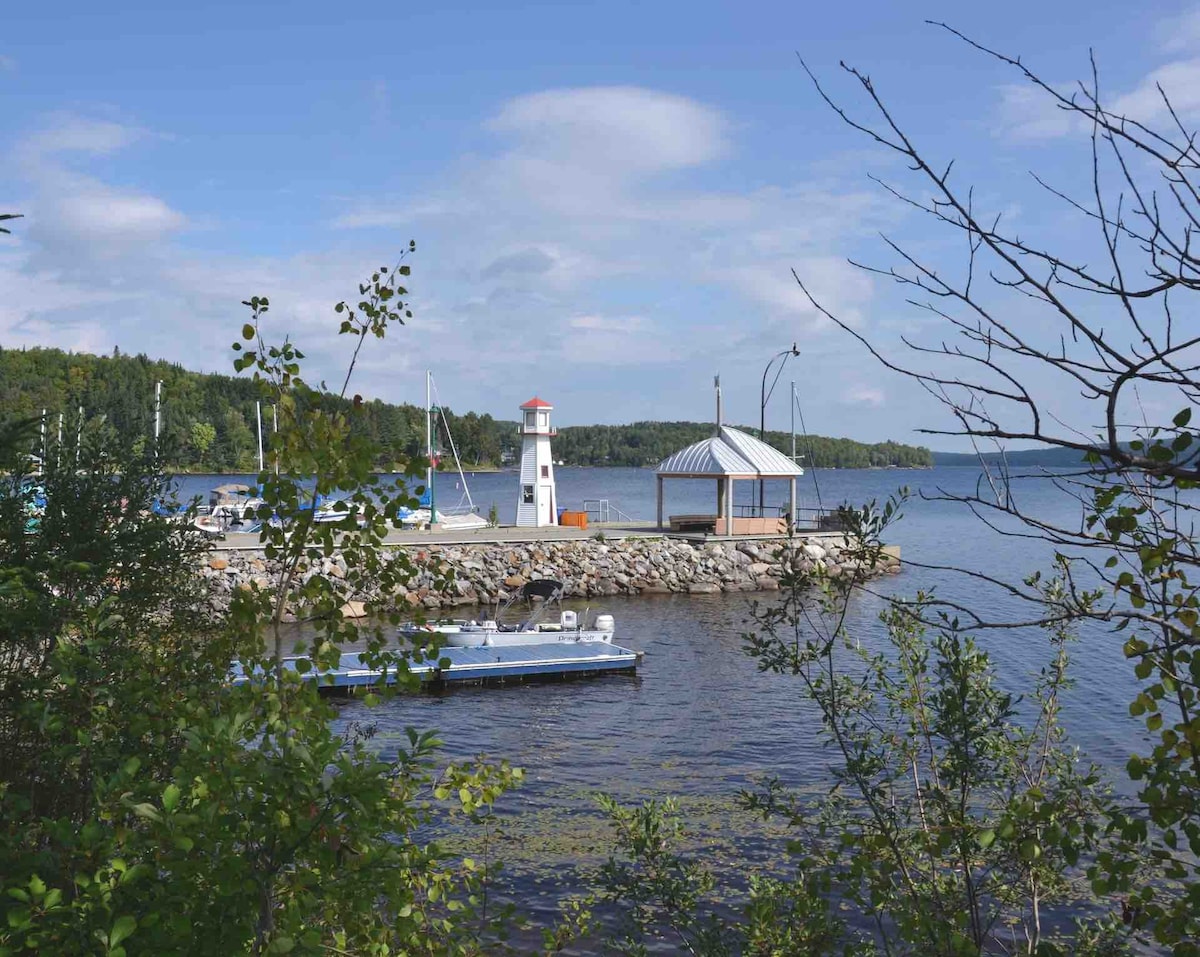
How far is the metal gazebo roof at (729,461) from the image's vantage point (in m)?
38.6

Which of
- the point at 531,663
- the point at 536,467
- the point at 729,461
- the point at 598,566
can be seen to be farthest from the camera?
the point at 536,467

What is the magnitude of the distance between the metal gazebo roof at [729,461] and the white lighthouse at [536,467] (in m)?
4.69

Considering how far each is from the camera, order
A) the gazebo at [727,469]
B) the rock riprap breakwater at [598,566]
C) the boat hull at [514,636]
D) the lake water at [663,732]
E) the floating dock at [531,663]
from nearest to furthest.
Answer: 1. the lake water at [663,732]
2. the floating dock at [531,663]
3. the boat hull at [514,636]
4. the rock riprap breakwater at [598,566]
5. the gazebo at [727,469]

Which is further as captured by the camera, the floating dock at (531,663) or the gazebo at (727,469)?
the gazebo at (727,469)

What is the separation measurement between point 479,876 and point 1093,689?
17.9 m

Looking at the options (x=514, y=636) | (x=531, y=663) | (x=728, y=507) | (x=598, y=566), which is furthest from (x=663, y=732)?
(x=728, y=507)

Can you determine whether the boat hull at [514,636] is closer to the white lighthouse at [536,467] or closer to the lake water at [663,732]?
the lake water at [663,732]

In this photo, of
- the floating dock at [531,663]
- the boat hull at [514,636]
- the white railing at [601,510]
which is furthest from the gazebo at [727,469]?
the floating dock at [531,663]

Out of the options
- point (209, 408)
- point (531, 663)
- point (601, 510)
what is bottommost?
point (531, 663)

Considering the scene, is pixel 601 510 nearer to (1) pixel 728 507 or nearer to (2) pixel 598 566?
(1) pixel 728 507

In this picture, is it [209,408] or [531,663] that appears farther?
[209,408]

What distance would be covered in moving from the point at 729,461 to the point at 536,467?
783 cm

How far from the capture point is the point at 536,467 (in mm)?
41125

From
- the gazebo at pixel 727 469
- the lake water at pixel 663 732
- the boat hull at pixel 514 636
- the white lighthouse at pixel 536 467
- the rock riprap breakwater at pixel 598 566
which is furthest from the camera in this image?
the white lighthouse at pixel 536 467
